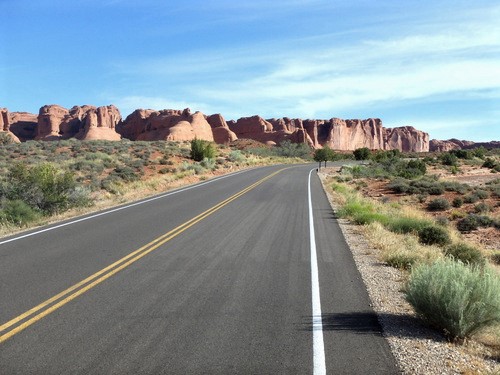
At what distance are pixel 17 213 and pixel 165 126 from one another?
409 feet

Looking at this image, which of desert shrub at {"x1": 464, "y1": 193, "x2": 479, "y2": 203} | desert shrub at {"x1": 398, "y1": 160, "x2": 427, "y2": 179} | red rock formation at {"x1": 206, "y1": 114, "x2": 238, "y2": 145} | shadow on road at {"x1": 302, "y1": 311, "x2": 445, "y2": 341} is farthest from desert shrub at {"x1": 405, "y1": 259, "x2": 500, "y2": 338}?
red rock formation at {"x1": 206, "y1": 114, "x2": 238, "y2": 145}

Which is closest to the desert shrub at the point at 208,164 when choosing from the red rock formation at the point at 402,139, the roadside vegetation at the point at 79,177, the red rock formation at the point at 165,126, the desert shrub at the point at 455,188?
the roadside vegetation at the point at 79,177

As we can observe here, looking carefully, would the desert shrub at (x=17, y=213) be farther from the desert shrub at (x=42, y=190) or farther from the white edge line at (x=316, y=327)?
the white edge line at (x=316, y=327)

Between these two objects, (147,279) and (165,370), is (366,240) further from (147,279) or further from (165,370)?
(165,370)

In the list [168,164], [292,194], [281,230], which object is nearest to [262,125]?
[168,164]

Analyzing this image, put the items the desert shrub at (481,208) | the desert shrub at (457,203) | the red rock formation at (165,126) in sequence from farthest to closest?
the red rock formation at (165,126) < the desert shrub at (457,203) < the desert shrub at (481,208)

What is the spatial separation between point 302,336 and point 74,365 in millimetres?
2484

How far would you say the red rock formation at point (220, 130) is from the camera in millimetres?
147500

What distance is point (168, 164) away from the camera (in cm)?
4150

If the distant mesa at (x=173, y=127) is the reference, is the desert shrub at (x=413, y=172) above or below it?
below

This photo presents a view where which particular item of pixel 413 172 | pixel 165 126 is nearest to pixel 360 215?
pixel 413 172

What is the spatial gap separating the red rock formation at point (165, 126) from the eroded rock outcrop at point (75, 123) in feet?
20.3

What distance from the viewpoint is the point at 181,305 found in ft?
20.1

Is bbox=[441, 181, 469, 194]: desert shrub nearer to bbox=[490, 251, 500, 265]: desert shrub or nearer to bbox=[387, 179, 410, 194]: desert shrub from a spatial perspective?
bbox=[387, 179, 410, 194]: desert shrub
